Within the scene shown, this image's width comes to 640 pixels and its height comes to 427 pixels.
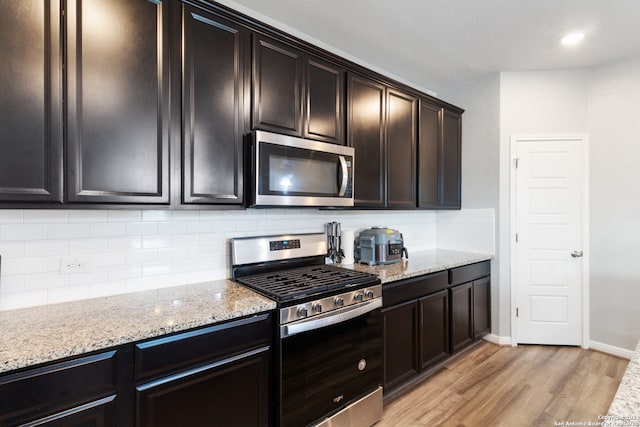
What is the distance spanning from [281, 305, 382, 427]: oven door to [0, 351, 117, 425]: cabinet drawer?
767mm

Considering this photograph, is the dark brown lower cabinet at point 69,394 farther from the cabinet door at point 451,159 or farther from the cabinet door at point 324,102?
the cabinet door at point 451,159

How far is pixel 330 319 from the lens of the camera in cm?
178

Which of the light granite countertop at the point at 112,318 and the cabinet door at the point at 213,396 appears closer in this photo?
the light granite countertop at the point at 112,318

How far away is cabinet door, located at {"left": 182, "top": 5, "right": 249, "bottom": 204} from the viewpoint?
5.45 ft

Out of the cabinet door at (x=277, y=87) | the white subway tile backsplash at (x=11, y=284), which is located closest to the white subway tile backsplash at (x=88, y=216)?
the white subway tile backsplash at (x=11, y=284)

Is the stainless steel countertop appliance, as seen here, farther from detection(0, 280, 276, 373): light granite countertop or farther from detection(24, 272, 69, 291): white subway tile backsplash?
detection(24, 272, 69, 291): white subway tile backsplash

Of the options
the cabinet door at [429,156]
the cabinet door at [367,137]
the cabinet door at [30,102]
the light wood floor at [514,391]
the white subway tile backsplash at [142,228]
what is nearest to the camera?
the cabinet door at [30,102]

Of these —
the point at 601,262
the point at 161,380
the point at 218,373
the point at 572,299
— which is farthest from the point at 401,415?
the point at 601,262

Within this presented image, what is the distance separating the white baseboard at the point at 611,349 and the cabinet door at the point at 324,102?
3193 mm

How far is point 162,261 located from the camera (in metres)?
1.88

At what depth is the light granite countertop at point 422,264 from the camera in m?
2.31

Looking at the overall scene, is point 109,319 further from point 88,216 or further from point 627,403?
point 627,403

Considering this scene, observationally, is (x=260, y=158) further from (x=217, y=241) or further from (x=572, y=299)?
(x=572, y=299)

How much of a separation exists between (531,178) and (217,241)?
10.1ft
